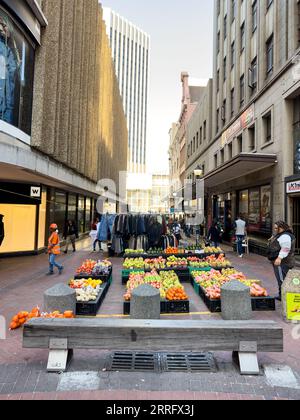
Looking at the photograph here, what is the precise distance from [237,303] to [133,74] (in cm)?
15406

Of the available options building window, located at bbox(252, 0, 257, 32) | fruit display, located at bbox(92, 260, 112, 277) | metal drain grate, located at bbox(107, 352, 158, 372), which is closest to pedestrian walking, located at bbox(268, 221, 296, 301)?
metal drain grate, located at bbox(107, 352, 158, 372)

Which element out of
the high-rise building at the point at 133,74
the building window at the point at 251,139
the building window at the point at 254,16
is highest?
the high-rise building at the point at 133,74

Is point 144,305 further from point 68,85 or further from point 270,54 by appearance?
point 270,54

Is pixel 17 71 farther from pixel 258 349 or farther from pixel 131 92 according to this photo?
pixel 131 92

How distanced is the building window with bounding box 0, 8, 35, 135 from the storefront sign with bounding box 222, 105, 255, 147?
12.8m

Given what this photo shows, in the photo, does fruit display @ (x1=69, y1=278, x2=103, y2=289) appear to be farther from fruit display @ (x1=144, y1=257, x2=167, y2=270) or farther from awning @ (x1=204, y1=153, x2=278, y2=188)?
awning @ (x1=204, y1=153, x2=278, y2=188)

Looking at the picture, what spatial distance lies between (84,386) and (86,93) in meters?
21.6

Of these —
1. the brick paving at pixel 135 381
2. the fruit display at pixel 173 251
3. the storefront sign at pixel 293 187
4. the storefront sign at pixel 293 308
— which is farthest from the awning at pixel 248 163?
the brick paving at pixel 135 381

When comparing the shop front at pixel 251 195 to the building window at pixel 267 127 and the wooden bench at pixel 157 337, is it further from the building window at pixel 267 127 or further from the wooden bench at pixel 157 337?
the wooden bench at pixel 157 337

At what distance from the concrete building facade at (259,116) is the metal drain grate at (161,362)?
1013 centimetres

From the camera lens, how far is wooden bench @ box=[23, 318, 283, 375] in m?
3.76

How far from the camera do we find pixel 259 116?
54.2 feet

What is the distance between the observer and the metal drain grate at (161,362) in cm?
399

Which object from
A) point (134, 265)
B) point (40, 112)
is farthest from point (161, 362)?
point (40, 112)
